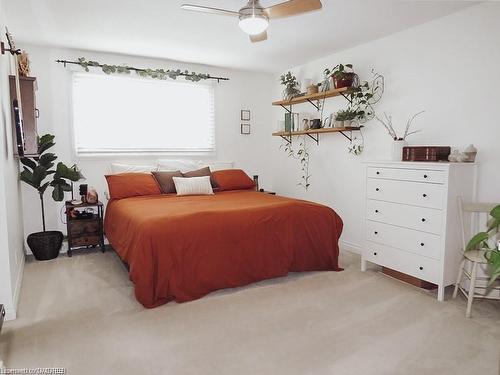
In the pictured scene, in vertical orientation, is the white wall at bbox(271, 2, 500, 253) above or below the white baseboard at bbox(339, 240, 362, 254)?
above

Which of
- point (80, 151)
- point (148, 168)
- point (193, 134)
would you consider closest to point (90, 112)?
point (80, 151)

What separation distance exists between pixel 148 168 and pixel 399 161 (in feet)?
9.39

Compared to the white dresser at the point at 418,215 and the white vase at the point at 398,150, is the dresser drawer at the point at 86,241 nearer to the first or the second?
the white dresser at the point at 418,215

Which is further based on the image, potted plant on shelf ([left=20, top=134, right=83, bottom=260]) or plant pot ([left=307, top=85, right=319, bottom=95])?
plant pot ([left=307, top=85, right=319, bottom=95])

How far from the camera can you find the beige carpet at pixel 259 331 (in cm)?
194

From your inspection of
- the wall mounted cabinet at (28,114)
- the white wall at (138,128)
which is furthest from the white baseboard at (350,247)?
the wall mounted cabinet at (28,114)

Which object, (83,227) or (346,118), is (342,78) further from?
(83,227)

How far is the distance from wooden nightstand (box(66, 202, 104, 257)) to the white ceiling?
5.92ft

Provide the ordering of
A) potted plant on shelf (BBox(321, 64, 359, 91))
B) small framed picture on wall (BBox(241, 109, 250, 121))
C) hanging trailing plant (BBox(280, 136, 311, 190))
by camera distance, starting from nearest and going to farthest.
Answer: potted plant on shelf (BBox(321, 64, 359, 91))
hanging trailing plant (BBox(280, 136, 311, 190))
small framed picture on wall (BBox(241, 109, 250, 121))

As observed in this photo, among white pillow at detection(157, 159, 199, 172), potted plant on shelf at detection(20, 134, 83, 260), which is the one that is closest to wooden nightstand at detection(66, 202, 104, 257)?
potted plant on shelf at detection(20, 134, 83, 260)

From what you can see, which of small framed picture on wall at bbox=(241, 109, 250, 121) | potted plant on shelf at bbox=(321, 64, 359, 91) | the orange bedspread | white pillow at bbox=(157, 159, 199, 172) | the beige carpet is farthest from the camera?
small framed picture on wall at bbox=(241, 109, 250, 121)

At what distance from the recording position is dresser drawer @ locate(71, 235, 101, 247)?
391cm

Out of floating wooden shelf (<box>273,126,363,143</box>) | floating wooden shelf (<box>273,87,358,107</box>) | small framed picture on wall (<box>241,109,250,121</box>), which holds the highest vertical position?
floating wooden shelf (<box>273,87,358,107</box>)

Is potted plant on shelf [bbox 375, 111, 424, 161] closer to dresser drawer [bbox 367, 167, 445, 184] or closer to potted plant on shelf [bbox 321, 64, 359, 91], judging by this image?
dresser drawer [bbox 367, 167, 445, 184]
